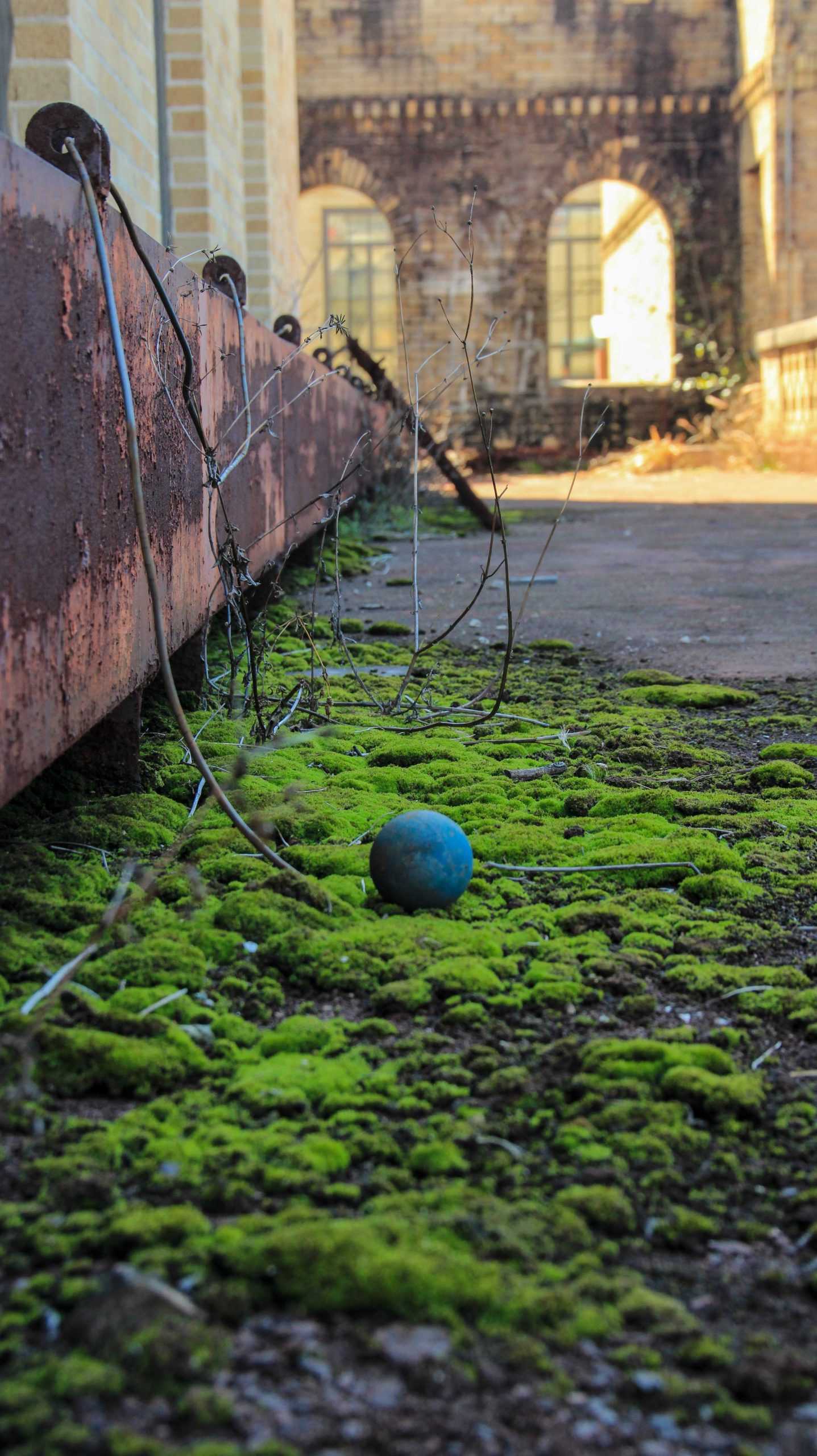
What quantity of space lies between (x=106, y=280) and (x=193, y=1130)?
1265 mm

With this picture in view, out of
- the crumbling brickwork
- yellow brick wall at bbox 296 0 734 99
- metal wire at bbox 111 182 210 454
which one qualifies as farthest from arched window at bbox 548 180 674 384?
metal wire at bbox 111 182 210 454

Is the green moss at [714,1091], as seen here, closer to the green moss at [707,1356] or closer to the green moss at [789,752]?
the green moss at [707,1356]

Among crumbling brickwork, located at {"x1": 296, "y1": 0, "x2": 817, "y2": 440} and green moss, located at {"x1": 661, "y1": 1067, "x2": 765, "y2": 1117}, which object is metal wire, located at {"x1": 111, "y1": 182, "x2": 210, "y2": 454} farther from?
crumbling brickwork, located at {"x1": 296, "y1": 0, "x2": 817, "y2": 440}

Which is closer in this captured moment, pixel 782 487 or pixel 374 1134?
pixel 374 1134

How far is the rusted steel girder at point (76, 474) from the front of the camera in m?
1.79

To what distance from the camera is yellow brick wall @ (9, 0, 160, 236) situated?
558 centimetres

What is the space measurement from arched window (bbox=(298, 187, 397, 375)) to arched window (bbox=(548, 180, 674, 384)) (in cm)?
289

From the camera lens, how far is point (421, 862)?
85.7 inches

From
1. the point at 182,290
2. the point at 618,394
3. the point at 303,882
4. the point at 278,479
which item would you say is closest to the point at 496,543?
the point at 278,479

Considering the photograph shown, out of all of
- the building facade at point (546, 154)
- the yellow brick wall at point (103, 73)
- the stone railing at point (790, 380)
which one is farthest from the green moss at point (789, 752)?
the building facade at point (546, 154)

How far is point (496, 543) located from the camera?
8.69 meters

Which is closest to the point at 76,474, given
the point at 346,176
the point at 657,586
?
the point at 657,586

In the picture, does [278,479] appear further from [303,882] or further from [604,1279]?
[604,1279]

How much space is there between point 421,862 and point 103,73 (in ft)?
18.1
